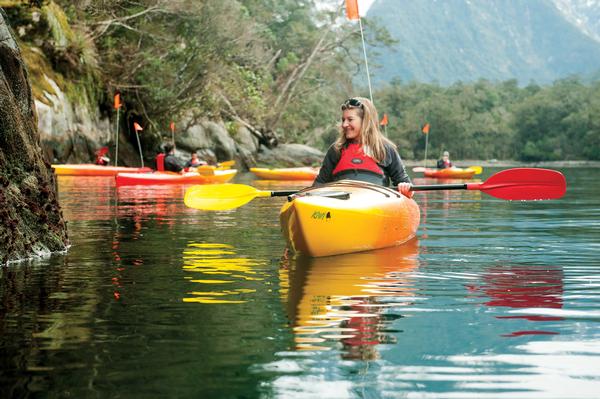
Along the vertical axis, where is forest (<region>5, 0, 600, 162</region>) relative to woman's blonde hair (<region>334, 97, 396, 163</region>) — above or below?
above

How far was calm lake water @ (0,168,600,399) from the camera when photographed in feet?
10.7

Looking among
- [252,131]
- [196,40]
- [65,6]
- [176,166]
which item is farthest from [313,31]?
[176,166]

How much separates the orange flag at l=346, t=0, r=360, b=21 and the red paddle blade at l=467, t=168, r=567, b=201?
281 inches

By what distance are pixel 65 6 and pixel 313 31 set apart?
26.3 m

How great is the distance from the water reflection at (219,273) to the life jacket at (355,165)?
1.11 m

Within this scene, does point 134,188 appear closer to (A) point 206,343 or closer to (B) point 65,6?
(B) point 65,6

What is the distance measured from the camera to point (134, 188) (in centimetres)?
1872

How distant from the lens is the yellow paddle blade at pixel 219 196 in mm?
8133

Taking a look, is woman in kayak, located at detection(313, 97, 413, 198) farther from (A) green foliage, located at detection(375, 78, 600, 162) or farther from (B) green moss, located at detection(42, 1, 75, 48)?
(A) green foliage, located at detection(375, 78, 600, 162)

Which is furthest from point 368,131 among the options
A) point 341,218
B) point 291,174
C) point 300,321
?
point 291,174

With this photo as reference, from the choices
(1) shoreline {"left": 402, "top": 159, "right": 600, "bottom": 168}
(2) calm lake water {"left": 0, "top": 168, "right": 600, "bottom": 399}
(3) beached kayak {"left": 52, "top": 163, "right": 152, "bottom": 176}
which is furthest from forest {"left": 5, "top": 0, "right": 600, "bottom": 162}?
(2) calm lake water {"left": 0, "top": 168, "right": 600, "bottom": 399}

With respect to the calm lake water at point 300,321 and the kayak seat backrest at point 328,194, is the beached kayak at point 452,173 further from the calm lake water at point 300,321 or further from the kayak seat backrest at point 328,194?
the kayak seat backrest at point 328,194

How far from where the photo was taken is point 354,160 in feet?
25.4

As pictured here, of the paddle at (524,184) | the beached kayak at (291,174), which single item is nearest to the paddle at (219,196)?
the paddle at (524,184)
